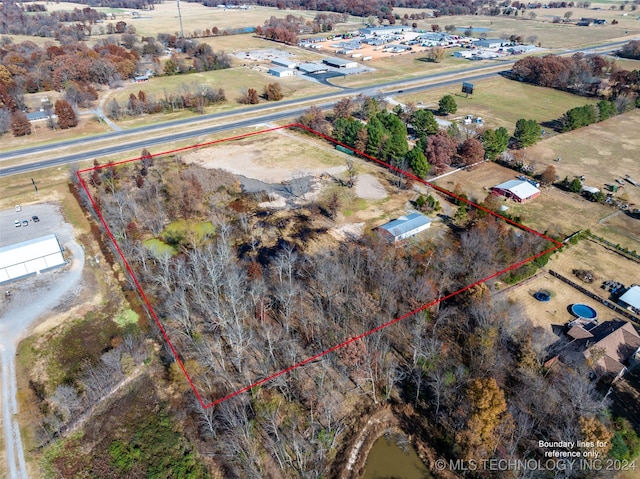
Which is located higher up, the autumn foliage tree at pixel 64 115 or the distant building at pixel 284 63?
the distant building at pixel 284 63

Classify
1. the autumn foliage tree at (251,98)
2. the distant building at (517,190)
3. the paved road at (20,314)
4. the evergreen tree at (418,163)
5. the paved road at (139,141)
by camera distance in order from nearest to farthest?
the paved road at (20,314), the distant building at (517,190), the evergreen tree at (418,163), the paved road at (139,141), the autumn foliage tree at (251,98)

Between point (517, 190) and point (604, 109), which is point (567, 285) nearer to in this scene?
point (517, 190)

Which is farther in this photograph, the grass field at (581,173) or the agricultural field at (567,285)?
the grass field at (581,173)

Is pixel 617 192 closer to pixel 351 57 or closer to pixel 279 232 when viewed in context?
pixel 279 232

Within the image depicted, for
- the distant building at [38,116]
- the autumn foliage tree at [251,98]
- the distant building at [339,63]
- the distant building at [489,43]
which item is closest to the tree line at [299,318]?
the autumn foliage tree at [251,98]

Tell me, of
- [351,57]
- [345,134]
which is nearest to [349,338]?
[345,134]

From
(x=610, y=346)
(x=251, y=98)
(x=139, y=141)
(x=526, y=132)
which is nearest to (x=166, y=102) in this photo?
(x=251, y=98)

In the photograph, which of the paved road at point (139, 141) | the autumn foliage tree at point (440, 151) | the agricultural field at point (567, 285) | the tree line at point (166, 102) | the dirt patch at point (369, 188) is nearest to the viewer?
the agricultural field at point (567, 285)

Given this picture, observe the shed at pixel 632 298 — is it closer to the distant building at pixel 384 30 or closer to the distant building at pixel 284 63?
the distant building at pixel 284 63
